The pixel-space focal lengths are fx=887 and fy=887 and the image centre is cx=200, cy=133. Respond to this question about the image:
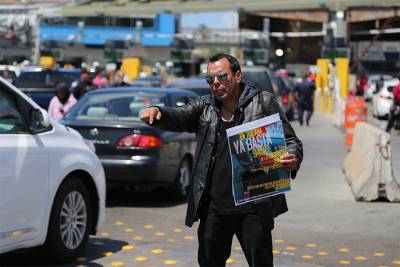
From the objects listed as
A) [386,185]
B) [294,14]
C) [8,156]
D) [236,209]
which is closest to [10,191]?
[8,156]

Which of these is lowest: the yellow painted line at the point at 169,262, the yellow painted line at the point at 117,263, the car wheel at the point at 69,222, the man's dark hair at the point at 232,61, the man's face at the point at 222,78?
the yellow painted line at the point at 169,262

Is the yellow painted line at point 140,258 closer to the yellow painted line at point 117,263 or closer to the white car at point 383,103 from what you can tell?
the yellow painted line at point 117,263

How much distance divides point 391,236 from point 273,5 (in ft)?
59.8

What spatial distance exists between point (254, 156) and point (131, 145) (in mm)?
5739

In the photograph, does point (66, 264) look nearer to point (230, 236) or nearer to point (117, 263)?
point (117, 263)

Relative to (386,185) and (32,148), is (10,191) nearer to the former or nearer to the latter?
(32,148)

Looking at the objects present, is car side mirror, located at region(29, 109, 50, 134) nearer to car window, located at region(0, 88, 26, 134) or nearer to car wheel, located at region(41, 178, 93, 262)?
car window, located at region(0, 88, 26, 134)

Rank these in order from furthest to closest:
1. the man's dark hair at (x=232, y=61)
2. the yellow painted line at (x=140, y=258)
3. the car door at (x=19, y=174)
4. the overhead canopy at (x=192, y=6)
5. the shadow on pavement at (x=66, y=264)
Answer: the overhead canopy at (x=192, y=6) < the yellow painted line at (x=140, y=258) < the shadow on pavement at (x=66, y=264) < the car door at (x=19, y=174) < the man's dark hair at (x=232, y=61)

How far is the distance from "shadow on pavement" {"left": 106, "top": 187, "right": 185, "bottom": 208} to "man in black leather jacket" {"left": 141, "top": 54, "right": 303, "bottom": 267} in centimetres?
594

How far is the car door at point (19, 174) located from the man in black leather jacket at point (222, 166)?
1875 millimetres

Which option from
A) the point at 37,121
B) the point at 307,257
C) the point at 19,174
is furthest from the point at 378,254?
the point at 19,174

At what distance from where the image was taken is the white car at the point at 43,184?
6.68 m

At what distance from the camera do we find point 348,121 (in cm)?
2217

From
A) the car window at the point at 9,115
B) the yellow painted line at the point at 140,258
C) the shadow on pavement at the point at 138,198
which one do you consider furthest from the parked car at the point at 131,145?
the car window at the point at 9,115
